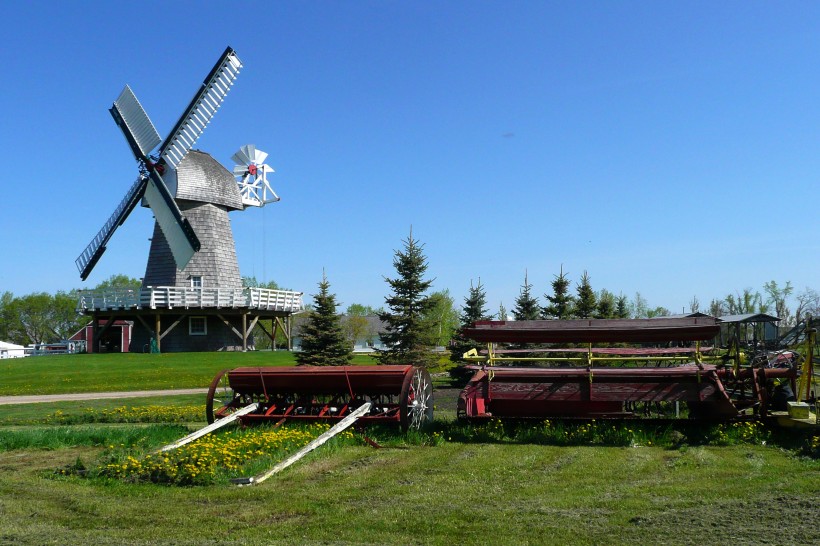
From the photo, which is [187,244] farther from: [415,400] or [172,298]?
[415,400]

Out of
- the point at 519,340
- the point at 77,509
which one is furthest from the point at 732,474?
the point at 77,509

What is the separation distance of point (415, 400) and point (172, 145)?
36559mm

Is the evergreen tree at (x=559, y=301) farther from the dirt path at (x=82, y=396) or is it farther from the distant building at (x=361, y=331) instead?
the distant building at (x=361, y=331)

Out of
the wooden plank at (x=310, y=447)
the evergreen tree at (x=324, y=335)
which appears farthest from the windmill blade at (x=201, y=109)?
the wooden plank at (x=310, y=447)

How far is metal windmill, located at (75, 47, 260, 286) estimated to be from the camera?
4641cm

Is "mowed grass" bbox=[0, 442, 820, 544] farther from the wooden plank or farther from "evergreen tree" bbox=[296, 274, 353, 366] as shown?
"evergreen tree" bbox=[296, 274, 353, 366]

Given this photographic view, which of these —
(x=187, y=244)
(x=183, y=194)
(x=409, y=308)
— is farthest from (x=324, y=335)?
(x=183, y=194)

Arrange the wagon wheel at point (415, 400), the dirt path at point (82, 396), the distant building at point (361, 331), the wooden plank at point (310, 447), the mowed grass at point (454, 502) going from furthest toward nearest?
the distant building at point (361, 331), the dirt path at point (82, 396), the wagon wheel at point (415, 400), the wooden plank at point (310, 447), the mowed grass at point (454, 502)

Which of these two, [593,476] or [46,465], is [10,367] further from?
[593,476]

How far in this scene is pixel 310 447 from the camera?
1161 cm

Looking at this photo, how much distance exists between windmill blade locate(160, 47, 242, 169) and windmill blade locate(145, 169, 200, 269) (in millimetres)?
1778

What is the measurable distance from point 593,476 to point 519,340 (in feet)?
17.6

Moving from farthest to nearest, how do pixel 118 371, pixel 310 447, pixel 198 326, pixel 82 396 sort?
pixel 198 326
pixel 118 371
pixel 82 396
pixel 310 447

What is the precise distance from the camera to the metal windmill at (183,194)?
4641 centimetres
